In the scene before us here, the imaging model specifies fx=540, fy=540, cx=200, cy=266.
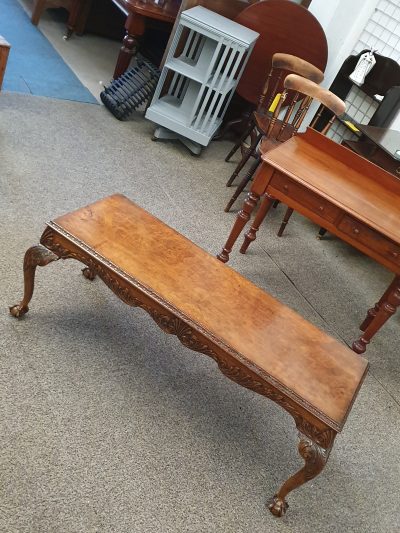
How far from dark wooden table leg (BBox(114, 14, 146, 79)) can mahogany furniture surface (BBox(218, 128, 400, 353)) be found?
1683 mm

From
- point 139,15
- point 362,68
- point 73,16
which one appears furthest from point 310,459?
point 73,16

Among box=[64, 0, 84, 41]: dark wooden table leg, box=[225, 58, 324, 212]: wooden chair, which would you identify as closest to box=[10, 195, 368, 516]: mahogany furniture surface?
box=[225, 58, 324, 212]: wooden chair

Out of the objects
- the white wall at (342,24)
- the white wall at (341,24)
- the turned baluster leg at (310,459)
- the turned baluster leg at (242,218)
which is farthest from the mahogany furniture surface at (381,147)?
the turned baluster leg at (310,459)

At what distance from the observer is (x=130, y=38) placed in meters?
3.78

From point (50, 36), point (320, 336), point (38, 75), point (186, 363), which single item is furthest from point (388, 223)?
point (50, 36)

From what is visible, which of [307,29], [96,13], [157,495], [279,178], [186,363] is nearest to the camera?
[157,495]

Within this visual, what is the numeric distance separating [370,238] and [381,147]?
3.49 feet

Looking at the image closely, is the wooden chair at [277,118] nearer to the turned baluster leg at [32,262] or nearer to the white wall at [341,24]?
the white wall at [341,24]

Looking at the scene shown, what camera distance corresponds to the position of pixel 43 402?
182 centimetres

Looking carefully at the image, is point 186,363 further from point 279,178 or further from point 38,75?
point 38,75

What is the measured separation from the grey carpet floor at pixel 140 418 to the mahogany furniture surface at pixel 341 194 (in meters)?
0.47

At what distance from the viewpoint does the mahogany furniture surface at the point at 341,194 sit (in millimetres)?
2297

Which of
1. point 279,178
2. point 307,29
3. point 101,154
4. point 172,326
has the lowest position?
point 101,154

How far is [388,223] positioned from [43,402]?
5.07ft
